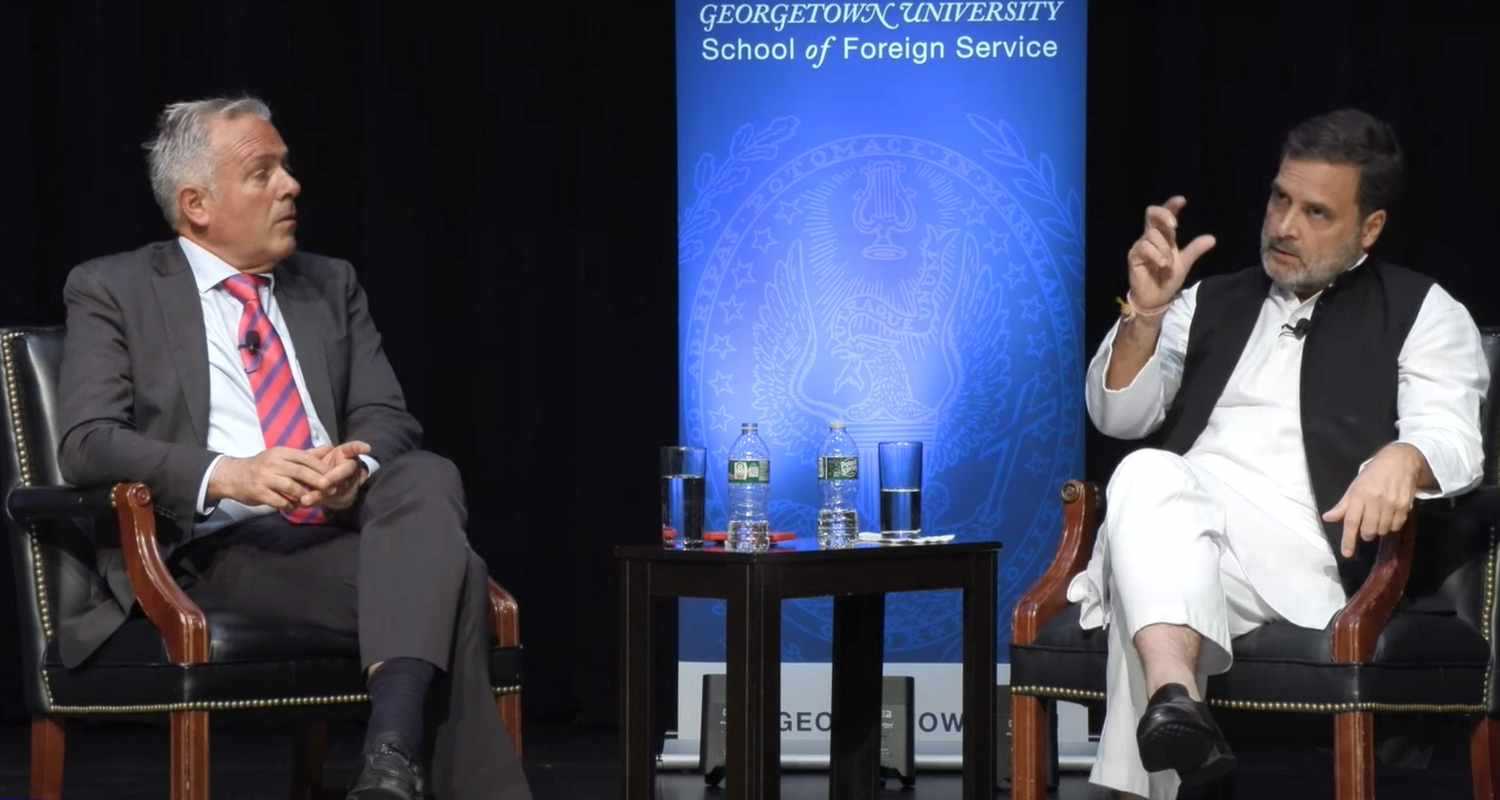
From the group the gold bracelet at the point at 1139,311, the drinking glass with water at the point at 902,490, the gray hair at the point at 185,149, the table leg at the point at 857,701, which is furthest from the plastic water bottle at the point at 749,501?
the gray hair at the point at 185,149

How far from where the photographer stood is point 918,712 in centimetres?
418

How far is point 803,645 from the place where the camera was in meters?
4.22

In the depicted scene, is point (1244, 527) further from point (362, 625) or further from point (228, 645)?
point (228, 645)

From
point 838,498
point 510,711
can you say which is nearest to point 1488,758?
point 838,498

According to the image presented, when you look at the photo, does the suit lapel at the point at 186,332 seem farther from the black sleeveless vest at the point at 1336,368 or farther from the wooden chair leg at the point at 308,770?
the black sleeveless vest at the point at 1336,368

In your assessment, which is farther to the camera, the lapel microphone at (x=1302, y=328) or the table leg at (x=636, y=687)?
the lapel microphone at (x=1302, y=328)

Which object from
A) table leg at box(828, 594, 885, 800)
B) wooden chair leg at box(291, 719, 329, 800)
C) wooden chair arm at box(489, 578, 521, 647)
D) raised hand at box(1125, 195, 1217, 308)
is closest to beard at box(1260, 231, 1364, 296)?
raised hand at box(1125, 195, 1217, 308)

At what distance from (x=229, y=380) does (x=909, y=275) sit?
5.44 ft

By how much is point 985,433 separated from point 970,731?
1.03 metres

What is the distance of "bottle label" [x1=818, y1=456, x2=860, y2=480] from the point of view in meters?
3.32

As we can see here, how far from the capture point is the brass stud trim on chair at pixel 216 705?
2791mm

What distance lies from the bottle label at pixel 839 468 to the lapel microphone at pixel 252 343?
102cm

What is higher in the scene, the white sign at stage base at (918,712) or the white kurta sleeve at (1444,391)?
the white kurta sleeve at (1444,391)

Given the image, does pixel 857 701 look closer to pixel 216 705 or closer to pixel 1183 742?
pixel 1183 742
